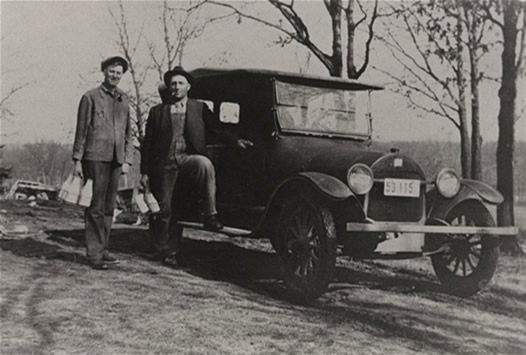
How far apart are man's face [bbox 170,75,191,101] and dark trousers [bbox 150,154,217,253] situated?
0.64m

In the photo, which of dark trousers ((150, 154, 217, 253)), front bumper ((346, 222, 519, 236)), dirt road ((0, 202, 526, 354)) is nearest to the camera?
dirt road ((0, 202, 526, 354))

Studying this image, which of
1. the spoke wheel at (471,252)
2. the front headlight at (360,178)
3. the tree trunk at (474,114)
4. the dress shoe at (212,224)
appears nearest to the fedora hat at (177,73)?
the dress shoe at (212,224)

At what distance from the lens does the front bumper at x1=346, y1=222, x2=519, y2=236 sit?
4.58 m

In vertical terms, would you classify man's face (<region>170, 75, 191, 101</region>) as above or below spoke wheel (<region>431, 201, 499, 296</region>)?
above

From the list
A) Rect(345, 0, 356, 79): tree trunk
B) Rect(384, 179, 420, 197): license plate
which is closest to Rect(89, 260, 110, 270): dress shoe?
Rect(384, 179, 420, 197): license plate

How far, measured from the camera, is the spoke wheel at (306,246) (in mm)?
4656

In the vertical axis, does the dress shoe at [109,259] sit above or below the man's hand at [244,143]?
below

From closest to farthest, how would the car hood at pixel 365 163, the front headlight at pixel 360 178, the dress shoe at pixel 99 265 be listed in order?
1. the front headlight at pixel 360 178
2. the car hood at pixel 365 163
3. the dress shoe at pixel 99 265

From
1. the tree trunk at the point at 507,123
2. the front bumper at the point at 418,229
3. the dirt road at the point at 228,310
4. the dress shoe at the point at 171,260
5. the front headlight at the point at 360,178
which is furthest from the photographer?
the tree trunk at the point at 507,123

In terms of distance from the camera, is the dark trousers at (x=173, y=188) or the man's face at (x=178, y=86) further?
the man's face at (x=178, y=86)

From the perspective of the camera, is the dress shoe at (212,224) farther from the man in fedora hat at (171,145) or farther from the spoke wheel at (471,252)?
the spoke wheel at (471,252)

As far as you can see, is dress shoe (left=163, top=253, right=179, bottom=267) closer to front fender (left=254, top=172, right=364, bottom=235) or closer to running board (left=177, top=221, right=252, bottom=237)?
running board (left=177, top=221, right=252, bottom=237)

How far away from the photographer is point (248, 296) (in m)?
4.78

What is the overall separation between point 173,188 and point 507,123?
499 centimetres
